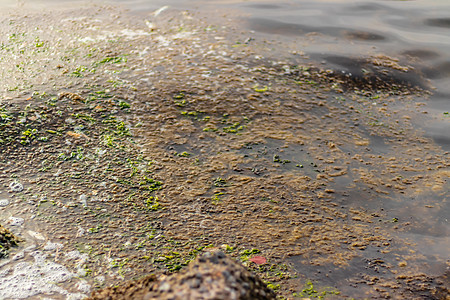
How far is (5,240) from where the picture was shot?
2.09 meters

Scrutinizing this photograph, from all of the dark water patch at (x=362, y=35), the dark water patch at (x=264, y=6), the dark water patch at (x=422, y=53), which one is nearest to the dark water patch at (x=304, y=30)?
the dark water patch at (x=362, y=35)

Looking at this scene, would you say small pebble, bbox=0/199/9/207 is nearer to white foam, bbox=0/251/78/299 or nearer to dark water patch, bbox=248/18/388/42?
white foam, bbox=0/251/78/299

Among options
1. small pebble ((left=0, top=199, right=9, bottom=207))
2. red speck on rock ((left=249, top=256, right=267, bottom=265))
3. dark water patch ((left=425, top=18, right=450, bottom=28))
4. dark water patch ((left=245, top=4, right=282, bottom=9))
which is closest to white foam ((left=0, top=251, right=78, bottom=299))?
small pebble ((left=0, top=199, right=9, bottom=207))

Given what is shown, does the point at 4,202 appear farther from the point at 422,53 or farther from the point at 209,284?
the point at 422,53

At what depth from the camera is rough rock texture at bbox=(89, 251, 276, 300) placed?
1.25 meters

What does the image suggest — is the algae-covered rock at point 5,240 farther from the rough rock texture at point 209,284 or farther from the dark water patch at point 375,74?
the dark water patch at point 375,74

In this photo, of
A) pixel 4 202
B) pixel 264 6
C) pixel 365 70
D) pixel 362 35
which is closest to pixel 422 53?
pixel 362 35

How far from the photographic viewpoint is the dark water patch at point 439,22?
4496 millimetres

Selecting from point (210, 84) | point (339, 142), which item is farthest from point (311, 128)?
point (210, 84)

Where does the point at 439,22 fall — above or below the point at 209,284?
above

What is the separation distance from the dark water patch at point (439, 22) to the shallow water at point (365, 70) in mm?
11

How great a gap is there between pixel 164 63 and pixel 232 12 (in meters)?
1.45

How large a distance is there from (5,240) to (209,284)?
52.5 inches

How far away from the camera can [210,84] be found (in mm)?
3365
